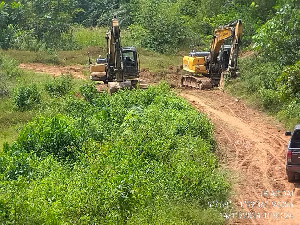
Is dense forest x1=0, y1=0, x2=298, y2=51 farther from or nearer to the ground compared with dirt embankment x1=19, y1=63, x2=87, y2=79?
farther from the ground

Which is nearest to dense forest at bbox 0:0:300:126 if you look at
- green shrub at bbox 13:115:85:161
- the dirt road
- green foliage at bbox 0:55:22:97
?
green foliage at bbox 0:55:22:97

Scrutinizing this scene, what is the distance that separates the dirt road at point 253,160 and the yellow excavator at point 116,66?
356 centimetres

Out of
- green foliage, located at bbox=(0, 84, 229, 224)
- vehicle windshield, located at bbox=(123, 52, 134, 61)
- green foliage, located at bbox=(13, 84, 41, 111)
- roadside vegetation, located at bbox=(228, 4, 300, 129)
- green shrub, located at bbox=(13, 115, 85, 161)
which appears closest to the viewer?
green foliage, located at bbox=(0, 84, 229, 224)

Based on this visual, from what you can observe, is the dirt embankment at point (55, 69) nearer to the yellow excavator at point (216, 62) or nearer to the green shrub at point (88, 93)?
the yellow excavator at point (216, 62)

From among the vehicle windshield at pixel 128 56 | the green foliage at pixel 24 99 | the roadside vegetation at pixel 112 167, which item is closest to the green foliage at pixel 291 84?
the roadside vegetation at pixel 112 167

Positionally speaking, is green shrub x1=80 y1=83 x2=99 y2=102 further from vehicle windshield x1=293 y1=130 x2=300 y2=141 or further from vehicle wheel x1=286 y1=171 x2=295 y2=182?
vehicle wheel x1=286 y1=171 x2=295 y2=182

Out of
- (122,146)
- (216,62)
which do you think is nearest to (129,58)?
(216,62)

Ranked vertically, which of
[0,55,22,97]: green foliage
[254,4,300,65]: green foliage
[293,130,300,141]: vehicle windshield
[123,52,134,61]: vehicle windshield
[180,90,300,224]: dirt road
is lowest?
[0,55,22,97]: green foliage

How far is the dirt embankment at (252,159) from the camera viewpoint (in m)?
10.4

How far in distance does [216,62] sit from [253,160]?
13013 millimetres

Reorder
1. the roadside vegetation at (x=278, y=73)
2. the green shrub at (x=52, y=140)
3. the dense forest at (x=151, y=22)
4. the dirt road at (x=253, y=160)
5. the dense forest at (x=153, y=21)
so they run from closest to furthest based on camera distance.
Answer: the dirt road at (x=253, y=160), the green shrub at (x=52, y=140), the roadside vegetation at (x=278, y=73), the dense forest at (x=151, y=22), the dense forest at (x=153, y=21)

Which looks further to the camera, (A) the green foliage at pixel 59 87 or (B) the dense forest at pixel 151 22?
(B) the dense forest at pixel 151 22

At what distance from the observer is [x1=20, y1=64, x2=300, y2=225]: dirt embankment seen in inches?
411

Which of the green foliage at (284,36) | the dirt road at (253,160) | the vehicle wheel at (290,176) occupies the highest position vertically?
the green foliage at (284,36)
